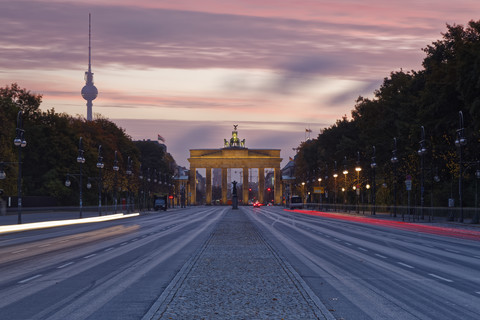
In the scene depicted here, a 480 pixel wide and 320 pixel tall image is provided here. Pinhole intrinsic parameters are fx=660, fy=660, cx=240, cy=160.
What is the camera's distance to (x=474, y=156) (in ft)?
172

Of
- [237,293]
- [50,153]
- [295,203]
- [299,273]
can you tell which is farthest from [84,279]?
[295,203]

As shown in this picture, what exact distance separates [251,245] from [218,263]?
8.56m

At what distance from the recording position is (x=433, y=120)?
2233 inches

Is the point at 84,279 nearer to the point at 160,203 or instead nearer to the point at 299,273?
the point at 299,273

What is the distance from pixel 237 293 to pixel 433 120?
4724 cm

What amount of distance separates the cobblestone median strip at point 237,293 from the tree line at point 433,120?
31694 millimetres

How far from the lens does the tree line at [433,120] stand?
49156 mm

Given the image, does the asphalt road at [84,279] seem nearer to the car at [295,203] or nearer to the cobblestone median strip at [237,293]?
the cobblestone median strip at [237,293]

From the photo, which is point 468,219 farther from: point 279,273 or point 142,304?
point 142,304

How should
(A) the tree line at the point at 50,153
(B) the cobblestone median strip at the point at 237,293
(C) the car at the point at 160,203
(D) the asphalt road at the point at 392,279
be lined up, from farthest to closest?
(C) the car at the point at 160,203, (A) the tree line at the point at 50,153, (D) the asphalt road at the point at 392,279, (B) the cobblestone median strip at the point at 237,293

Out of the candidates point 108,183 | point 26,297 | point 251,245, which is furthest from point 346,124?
point 26,297

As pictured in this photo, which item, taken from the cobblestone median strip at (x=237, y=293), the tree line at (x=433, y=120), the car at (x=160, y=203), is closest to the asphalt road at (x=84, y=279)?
the cobblestone median strip at (x=237, y=293)

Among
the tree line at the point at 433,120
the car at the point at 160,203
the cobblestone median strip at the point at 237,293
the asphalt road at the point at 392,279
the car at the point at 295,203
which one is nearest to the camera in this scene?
the cobblestone median strip at the point at 237,293

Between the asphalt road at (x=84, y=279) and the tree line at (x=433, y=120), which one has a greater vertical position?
the tree line at (x=433, y=120)
